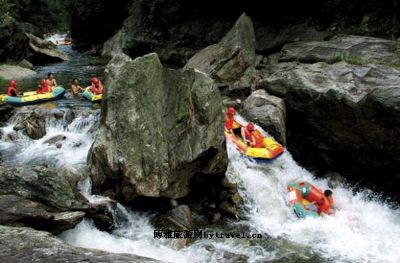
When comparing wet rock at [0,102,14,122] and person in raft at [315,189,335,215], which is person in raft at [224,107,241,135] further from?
wet rock at [0,102,14,122]

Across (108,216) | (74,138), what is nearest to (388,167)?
(108,216)

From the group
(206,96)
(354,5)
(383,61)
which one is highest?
(354,5)

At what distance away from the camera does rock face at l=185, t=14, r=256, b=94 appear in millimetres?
15688

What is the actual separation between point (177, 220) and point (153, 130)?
1.91 metres

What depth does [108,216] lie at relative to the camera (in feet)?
27.4

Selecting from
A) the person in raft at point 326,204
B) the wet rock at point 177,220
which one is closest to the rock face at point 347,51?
the person in raft at point 326,204

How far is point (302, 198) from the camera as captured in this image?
10242 millimetres

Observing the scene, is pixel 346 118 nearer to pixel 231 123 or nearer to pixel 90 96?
pixel 231 123

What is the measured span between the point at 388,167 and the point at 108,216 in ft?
22.5

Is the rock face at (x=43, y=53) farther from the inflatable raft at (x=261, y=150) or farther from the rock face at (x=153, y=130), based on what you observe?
the inflatable raft at (x=261, y=150)

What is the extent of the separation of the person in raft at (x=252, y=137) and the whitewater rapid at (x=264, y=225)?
54 centimetres

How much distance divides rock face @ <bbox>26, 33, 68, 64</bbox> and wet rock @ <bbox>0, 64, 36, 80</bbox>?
475 centimetres

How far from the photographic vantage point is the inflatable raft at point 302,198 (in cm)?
966

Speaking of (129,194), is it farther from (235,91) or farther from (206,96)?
(235,91)
